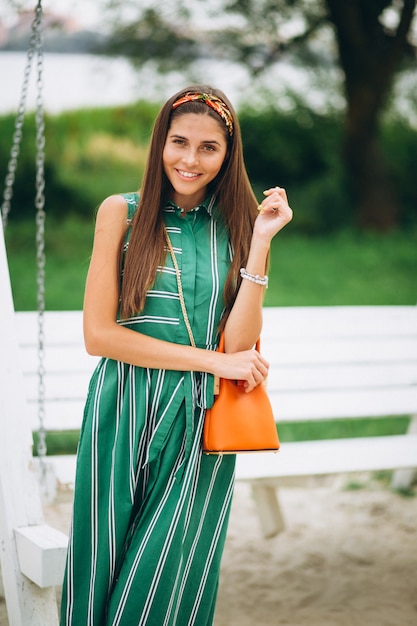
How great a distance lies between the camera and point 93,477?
7.93 ft

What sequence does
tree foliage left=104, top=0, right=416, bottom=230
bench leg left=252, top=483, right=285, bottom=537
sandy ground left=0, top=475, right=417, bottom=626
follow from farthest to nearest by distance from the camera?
tree foliage left=104, top=0, right=416, bottom=230
bench leg left=252, top=483, right=285, bottom=537
sandy ground left=0, top=475, right=417, bottom=626

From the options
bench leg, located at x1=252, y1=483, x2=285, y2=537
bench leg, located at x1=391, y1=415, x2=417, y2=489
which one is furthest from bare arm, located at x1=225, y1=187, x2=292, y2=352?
bench leg, located at x1=391, y1=415, x2=417, y2=489

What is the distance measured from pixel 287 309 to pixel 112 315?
7.38 ft

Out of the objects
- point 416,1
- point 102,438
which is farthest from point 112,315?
point 416,1

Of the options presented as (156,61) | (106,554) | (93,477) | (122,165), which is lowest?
(106,554)

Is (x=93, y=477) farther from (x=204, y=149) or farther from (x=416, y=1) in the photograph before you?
(x=416, y=1)

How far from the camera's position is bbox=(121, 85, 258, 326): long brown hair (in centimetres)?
236

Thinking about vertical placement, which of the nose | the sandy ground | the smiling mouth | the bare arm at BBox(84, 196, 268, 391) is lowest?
the sandy ground

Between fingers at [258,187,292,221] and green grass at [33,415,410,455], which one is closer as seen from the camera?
fingers at [258,187,292,221]

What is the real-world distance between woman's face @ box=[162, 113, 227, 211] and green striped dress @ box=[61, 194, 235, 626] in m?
0.12

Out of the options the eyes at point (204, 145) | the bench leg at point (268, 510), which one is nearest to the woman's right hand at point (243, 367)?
the eyes at point (204, 145)

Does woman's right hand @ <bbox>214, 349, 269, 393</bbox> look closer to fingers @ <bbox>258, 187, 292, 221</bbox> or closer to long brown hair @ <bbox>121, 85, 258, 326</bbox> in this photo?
long brown hair @ <bbox>121, 85, 258, 326</bbox>

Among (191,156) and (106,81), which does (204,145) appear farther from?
(106,81)

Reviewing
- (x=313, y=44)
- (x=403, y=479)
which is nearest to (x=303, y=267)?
(x=313, y=44)
